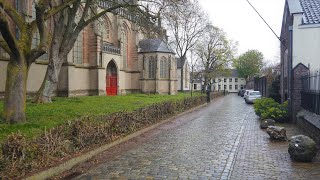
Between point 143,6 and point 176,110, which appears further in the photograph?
point 176,110

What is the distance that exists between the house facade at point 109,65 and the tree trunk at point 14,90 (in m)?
9.49

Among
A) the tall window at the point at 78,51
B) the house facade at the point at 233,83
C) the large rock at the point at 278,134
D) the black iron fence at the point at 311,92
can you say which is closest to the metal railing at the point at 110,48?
the tall window at the point at 78,51

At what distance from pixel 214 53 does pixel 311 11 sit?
146 feet

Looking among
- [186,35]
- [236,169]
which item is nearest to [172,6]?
[236,169]

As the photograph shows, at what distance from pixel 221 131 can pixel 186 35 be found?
39.4m

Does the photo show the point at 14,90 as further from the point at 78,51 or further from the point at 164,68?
the point at 164,68

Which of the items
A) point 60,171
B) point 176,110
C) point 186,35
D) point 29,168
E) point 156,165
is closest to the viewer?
point 29,168

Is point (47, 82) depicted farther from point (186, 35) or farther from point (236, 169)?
point (186, 35)

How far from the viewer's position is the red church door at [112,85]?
37.4 m

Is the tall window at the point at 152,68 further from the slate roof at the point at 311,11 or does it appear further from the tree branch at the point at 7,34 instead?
the tree branch at the point at 7,34

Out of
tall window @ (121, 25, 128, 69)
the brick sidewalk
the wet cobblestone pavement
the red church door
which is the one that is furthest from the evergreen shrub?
tall window @ (121, 25, 128, 69)

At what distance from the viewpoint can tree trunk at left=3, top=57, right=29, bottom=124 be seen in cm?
1091

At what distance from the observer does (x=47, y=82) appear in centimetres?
1953

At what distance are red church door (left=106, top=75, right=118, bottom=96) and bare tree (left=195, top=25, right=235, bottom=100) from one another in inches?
997
